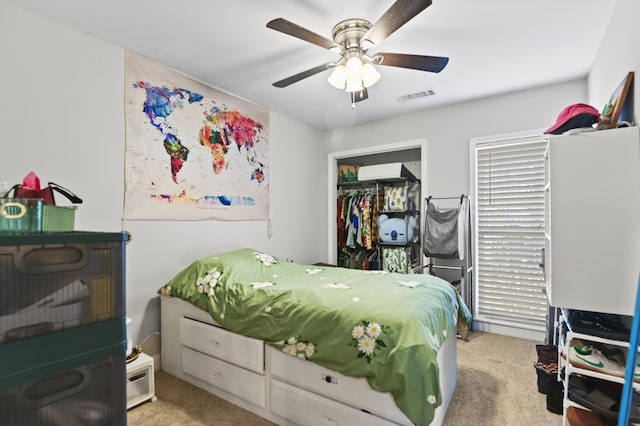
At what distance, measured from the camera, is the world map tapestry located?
242cm

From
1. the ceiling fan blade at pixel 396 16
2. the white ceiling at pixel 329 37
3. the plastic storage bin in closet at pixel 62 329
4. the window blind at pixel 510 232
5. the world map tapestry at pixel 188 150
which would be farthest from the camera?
the window blind at pixel 510 232

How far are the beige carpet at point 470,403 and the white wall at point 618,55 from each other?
1792 millimetres

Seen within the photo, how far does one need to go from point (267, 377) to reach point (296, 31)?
6.64 feet

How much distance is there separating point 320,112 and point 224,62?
1430mm

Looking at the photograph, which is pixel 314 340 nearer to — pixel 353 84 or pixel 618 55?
pixel 353 84

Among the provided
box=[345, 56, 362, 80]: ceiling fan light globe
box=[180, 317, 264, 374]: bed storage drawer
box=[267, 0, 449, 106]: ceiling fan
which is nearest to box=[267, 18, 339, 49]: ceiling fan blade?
box=[267, 0, 449, 106]: ceiling fan

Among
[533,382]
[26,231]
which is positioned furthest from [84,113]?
[533,382]

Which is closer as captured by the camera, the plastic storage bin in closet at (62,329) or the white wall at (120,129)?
the plastic storage bin in closet at (62,329)

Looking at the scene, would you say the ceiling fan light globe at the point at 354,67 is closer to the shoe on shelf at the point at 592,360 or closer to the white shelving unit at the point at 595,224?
the white shelving unit at the point at 595,224

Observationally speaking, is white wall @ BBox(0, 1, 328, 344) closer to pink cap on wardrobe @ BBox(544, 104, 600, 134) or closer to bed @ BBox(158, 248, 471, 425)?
bed @ BBox(158, 248, 471, 425)

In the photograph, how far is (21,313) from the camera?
918 millimetres

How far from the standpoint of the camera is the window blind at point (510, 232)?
3115 millimetres

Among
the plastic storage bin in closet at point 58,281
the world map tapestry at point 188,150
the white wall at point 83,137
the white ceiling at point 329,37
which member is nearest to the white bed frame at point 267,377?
the white wall at point 83,137

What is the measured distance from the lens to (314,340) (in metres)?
1.69
